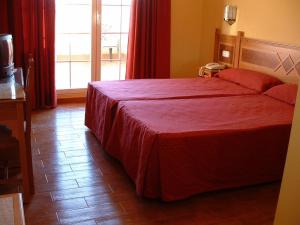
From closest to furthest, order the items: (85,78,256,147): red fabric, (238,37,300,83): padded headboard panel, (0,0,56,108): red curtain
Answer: (85,78,256,147): red fabric, (238,37,300,83): padded headboard panel, (0,0,56,108): red curtain

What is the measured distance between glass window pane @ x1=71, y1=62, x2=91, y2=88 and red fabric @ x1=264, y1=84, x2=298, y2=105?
2.53m

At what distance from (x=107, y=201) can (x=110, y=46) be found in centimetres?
296

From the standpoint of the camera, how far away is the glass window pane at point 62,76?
495 centimetres

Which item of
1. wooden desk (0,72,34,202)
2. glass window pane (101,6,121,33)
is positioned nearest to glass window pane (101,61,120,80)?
glass window pane (101,6,121,33)

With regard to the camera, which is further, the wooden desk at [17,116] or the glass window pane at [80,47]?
the glass window pane at [80,47]

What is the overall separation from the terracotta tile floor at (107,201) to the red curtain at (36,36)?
4.53ft

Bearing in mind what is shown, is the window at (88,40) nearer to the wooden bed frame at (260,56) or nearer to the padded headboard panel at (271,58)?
the wooden bed frame at (260,56)

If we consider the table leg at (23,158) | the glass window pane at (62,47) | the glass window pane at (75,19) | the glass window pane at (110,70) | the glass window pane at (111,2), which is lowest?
the table leg at (23,158)

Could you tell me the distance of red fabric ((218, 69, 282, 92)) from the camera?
3.76m

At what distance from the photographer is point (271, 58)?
3932 millimetres

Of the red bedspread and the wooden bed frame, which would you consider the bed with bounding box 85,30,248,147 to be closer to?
the red bedspread

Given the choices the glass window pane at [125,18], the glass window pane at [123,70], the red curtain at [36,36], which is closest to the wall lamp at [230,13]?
the glass window pane at [125,18]

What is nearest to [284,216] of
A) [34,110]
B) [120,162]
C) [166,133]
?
[166,133]

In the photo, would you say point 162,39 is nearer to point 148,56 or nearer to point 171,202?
point 148,56
